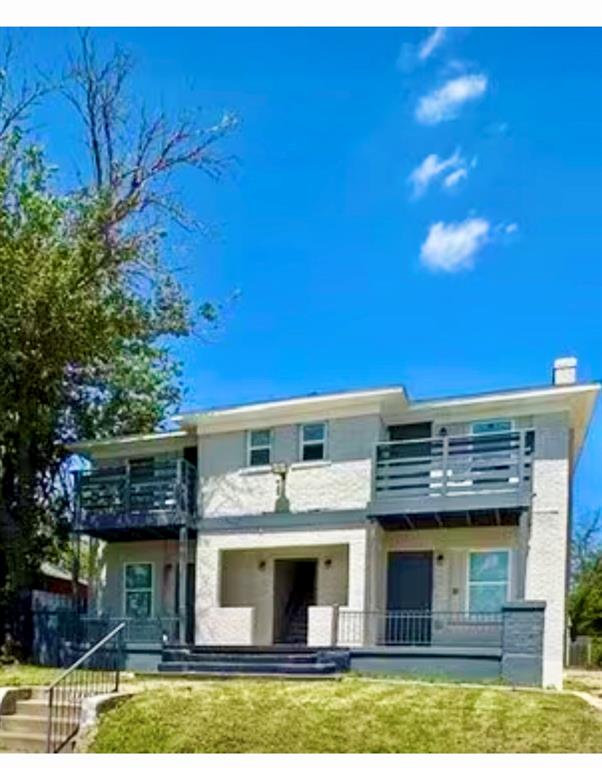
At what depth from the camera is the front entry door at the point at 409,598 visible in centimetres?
→ 1566

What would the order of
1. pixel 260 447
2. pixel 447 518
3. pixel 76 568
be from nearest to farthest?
pixel 447 518 < pixel 260 447 < pixel 76 568

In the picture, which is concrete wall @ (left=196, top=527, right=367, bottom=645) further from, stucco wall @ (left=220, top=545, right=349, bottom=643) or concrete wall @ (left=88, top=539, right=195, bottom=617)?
concrete wall @ (left=88, top=539, right=195, bottom=617)

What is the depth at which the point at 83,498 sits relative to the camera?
60.6ft

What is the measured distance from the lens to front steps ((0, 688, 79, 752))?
9.20m

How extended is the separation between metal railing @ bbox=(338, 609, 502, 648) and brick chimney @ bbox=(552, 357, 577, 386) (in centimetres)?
403

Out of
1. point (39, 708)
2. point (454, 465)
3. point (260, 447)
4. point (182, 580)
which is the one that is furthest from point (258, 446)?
point (39, 708)

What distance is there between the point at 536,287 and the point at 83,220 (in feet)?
24.4

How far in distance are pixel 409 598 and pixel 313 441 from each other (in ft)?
10.0

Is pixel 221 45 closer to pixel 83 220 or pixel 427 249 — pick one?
pixel 427 249

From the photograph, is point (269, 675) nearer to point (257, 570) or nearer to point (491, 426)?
point (257, 570)

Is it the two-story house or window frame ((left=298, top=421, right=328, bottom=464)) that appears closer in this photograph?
the two-story house

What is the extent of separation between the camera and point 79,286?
53.2ft

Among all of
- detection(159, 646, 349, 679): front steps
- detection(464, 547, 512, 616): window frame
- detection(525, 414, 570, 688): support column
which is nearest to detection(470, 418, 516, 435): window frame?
detection(525, 414, 570, 688): support column
